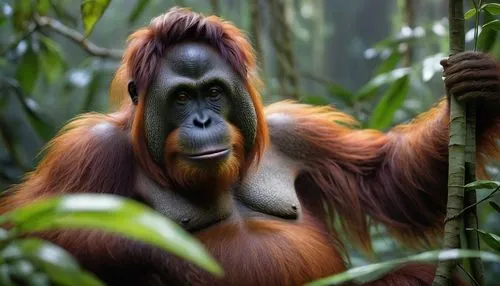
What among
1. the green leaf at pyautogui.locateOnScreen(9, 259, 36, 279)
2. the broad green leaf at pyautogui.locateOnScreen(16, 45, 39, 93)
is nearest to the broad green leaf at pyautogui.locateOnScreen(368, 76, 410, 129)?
the broad green leaf at pyautogui.locateOnScreen(16, 45, 39, 93)

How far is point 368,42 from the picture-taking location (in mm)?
15172

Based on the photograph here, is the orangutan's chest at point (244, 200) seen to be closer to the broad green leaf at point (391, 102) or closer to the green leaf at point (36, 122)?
the broad green leaf at point (391, 102)

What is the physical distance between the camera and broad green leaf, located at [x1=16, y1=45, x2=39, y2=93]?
4.30 m

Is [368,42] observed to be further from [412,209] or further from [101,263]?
[101,263]

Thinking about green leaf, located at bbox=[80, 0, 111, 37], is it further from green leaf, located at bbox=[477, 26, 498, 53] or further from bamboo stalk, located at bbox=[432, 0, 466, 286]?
green leaf, located at bbox=[477, 26, 498, 53]

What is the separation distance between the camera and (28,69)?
4305mm

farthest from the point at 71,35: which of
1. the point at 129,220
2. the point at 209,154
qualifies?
the point at 129,220

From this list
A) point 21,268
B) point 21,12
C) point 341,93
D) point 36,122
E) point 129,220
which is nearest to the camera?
point 129,220

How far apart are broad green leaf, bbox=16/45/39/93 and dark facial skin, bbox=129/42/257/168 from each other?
6.04 ft

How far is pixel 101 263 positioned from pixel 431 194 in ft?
4.94

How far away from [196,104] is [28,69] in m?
2.01

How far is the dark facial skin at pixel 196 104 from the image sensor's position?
8.46 feet

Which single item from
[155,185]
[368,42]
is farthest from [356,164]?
[368,42]

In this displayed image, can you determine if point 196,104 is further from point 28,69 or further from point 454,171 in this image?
point 28,69
